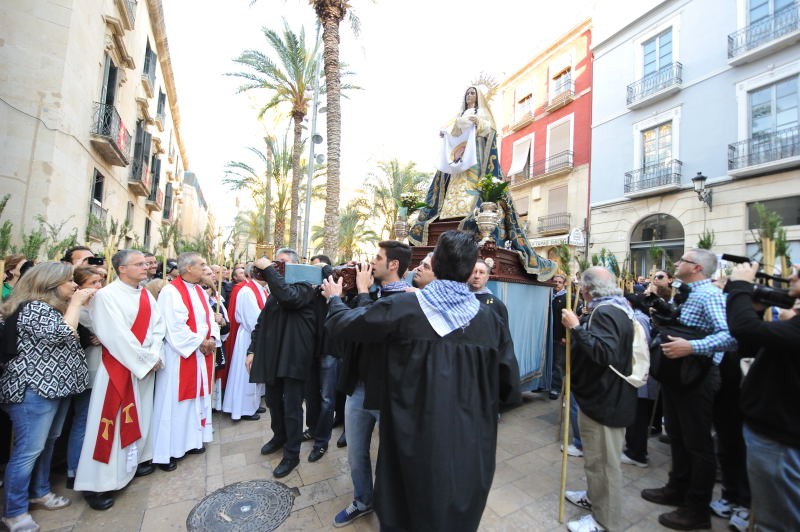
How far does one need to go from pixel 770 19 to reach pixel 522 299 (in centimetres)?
1385

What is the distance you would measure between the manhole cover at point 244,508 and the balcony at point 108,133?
11752 millimetres

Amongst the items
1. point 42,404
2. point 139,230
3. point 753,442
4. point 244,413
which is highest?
point 139,230

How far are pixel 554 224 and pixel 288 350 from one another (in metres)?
17.9

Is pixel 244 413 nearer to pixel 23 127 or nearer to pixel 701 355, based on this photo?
pixel 701 355

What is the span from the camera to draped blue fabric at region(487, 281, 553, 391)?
5094mm

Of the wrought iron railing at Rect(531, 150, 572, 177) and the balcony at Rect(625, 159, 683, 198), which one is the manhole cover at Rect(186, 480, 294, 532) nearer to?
the balcony at Rect(625, 159, 683, 198)

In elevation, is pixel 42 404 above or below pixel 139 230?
below

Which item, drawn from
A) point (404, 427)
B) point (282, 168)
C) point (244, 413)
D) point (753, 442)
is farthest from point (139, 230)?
point (753, 442)

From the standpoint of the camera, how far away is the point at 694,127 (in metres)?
13.2

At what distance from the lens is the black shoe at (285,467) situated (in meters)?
3.25

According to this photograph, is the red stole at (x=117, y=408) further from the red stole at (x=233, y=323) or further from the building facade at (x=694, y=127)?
the building facade at (x=694, y=127)

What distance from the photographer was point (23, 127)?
8672mm

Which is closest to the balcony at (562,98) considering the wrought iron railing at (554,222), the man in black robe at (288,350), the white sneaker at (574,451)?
the wrought iron railing at (554,222)

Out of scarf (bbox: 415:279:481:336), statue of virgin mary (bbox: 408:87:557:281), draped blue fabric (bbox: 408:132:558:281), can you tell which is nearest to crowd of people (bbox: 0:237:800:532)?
scarf (bbox: 415:279:481:336)
